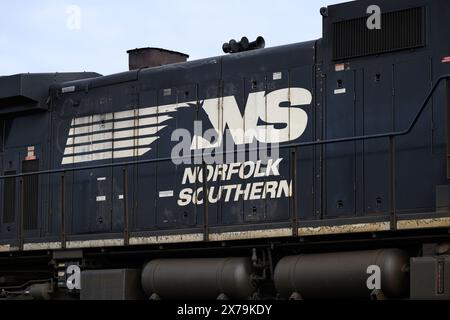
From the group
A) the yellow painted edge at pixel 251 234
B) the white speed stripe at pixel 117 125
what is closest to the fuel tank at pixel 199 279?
the yellow painted edge at pixel 251 234

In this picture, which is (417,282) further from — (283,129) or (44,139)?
(44,139)

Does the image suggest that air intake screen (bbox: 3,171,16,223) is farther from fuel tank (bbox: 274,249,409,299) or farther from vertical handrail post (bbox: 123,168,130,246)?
fuel tank (bbox: 274,249,409,299)

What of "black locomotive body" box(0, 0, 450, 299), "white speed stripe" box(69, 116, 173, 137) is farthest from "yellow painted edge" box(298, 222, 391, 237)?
"white speed stripe" box(69, 116, 173, 137)

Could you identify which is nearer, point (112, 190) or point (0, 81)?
point (112, 190)

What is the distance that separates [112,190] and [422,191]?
4419 millimetres

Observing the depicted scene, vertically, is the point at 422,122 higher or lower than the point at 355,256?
higher

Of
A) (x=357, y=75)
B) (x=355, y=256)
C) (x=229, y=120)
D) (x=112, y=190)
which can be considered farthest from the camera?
(x=112, y=190)

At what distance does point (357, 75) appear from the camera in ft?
32.6

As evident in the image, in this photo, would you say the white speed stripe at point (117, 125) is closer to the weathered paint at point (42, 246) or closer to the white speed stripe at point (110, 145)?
the white speed stripe at point (110, 145)

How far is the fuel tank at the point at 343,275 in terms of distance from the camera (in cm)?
879

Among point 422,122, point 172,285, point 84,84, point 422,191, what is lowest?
point 172,285

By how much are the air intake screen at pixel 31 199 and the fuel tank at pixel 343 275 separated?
4.50 m

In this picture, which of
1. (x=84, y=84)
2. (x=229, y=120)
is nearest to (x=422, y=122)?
(x=229, y=120)

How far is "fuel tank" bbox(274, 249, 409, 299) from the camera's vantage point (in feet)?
28.8
